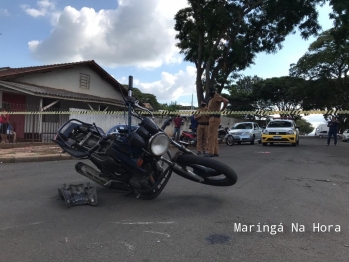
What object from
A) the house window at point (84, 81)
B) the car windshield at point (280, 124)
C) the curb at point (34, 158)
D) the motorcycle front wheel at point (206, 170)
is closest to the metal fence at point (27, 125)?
the curb at point (34, 158)

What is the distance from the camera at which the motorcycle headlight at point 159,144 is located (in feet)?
13.4

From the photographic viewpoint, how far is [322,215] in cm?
423

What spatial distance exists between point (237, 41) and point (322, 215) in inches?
708

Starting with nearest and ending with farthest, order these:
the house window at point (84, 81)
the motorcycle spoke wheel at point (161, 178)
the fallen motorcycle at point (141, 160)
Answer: the fallen motorcycle at point (141, 160)
the motorcycle spoke wheel at point (161, 178)
the house window at point (84, 81)

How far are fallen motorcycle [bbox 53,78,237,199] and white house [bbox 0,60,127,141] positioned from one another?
7.24 metres

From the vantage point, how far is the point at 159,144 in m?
4.14

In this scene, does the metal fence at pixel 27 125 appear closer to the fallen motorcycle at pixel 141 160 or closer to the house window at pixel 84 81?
the house window at pixel 84 81

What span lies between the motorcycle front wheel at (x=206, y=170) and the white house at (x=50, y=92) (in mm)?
7600

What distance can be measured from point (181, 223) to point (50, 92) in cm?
1521

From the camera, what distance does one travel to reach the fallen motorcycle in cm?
421

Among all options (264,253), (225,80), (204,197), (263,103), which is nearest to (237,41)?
(225,80)

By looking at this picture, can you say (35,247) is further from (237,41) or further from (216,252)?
(237,41)

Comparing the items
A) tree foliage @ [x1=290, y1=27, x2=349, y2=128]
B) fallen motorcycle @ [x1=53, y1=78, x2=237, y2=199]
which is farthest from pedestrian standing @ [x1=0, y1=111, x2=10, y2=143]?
tree foliage @ [x1=290, y1=27, x2=349, y2=128]

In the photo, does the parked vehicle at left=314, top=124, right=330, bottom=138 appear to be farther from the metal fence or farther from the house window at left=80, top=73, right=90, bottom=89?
the metal fence
